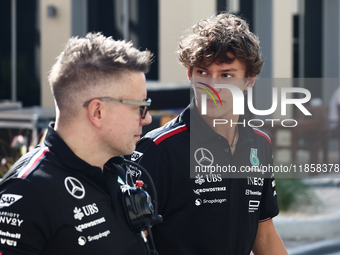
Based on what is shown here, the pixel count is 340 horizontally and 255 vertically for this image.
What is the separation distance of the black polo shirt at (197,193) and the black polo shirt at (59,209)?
1.28 ft

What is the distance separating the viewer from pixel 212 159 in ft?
8.58

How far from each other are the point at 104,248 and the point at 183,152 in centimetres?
75

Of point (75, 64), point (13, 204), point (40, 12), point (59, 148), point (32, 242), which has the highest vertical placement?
point (40, 12)

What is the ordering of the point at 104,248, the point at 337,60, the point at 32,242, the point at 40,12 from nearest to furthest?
the point at 32,242
the point at 104,248
the point at 40,12
the point at 337,60

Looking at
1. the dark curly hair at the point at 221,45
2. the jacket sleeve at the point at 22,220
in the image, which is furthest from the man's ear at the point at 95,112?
the dark curly hair at the point at 221,45

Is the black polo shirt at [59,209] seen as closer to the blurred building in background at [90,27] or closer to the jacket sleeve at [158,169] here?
the jacket sleeve at [158,169]

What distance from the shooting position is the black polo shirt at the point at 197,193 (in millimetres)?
2389

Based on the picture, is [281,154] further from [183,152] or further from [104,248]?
[104,248]

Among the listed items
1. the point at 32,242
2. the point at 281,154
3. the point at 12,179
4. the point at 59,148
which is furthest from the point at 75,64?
the point at 281,154

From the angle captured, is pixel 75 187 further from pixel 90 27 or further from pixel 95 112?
pixel 90 27

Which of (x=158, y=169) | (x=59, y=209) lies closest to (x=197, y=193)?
(x=158, y=169)

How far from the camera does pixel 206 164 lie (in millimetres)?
2564

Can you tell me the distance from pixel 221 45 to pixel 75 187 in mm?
1059

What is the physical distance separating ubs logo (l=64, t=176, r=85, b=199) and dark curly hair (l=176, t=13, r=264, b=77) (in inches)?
38.0
